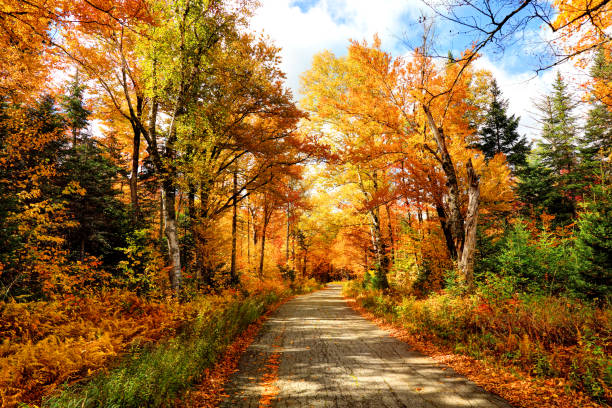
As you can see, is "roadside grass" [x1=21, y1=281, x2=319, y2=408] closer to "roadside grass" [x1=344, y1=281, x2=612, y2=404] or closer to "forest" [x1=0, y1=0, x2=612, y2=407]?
"forest" [x1=0, y1=0, x2=612, y2=407]

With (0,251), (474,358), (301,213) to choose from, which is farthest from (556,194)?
(0,251)

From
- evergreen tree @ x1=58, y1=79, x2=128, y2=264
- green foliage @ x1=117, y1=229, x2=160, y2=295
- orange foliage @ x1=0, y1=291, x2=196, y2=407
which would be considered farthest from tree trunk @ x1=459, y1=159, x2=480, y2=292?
evergreen tree @ x1=58, y1=79, x2=128, y2=264

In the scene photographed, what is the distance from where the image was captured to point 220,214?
42.9 feet

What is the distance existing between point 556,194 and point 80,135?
3978cm

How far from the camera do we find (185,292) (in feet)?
30.1

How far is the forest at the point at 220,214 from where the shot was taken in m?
4.45

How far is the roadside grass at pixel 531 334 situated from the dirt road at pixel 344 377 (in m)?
1.13

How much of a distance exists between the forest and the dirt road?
0.66 m

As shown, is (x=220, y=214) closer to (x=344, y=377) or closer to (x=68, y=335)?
(x=68, y=335)

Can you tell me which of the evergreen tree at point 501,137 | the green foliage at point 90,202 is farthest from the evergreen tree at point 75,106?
the evergreen tree at point 501,137

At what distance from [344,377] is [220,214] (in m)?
9.86

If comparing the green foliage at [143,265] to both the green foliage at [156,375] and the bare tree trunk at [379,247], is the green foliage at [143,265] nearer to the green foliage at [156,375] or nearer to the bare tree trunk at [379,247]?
the green foliage at [156,375]

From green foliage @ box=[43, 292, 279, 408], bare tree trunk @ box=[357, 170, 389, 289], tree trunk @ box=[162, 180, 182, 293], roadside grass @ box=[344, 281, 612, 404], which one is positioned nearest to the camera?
green foliage @ box=[43, 292, 279, 408]

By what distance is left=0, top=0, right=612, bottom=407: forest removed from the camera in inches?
175
